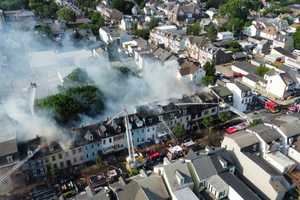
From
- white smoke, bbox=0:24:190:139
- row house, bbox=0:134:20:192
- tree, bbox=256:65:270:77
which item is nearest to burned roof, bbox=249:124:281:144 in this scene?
white smoke, bbox=0:24:190:139

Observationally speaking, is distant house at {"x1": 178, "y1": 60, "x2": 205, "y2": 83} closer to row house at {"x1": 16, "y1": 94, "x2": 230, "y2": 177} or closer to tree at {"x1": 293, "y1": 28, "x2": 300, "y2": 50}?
row house at {"x1": 16, "y1": 94, "x2": 230, "y2": 177}

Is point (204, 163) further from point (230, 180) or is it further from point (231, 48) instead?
point (231, 48)

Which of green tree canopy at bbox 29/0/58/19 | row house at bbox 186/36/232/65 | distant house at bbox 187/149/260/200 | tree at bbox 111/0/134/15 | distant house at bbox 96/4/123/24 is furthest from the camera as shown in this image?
tree at bbox 111/0/134/15

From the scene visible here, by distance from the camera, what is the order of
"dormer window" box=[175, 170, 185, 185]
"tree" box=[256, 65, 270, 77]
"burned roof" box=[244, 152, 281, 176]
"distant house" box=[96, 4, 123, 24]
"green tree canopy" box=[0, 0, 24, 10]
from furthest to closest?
"green tree canopy" box=[0, 0, 24, 10], "distant house" box=[96, 4, 123, 24], "tree" box=[256, 65, 270, 77], "burned roof" box=[244, 152, 281, 176], "dormer window" box=[175, 170, 185, 185]

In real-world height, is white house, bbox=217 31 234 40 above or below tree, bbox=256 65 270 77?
above

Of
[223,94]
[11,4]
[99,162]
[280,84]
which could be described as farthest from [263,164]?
[11,4]

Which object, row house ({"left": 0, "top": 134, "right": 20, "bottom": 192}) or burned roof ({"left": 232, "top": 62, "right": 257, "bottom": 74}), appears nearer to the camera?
row house ({"left": 0, "top": 134, "right": 20, "bottom": 192})

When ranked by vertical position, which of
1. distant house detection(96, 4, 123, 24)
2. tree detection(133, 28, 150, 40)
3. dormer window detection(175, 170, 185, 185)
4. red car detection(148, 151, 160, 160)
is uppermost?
distant house detection(96, 4, 123, 24)
